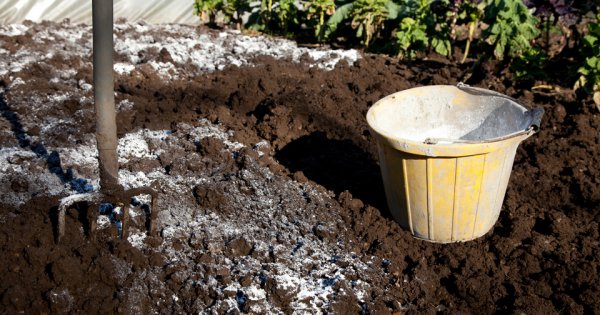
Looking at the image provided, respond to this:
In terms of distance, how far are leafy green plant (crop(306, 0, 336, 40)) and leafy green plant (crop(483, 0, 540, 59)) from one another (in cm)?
175

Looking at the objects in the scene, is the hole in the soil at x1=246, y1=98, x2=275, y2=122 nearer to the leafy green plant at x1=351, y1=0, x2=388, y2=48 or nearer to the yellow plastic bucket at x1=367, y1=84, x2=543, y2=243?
the yellow plastic bucket at x1=367, y1=84, x2=543, y2=243

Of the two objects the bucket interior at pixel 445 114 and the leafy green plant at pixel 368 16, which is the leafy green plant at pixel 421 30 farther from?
the bucket interior at pixel 445 114

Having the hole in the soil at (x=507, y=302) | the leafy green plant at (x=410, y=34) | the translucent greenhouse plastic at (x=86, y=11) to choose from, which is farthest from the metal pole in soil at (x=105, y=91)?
the translucent greenhouse plastic at (x=86, y=11)

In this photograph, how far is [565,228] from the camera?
172 inches

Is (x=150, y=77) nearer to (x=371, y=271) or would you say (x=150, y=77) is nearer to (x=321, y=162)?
(x=321, y=162)

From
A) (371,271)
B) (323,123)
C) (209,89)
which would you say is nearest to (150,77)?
(209,89)

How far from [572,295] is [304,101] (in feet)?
8.75

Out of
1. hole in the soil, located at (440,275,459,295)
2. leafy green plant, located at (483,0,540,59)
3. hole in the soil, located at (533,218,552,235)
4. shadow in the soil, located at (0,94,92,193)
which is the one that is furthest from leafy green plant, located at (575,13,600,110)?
shadow in the soil, located at (0,94,92,193)

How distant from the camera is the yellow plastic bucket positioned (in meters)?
Answer: 3.87

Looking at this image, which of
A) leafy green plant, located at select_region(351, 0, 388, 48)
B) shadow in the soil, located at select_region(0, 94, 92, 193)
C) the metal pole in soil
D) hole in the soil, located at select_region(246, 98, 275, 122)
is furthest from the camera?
leafy green plant, located at select_region(351, 0, 388, 48)

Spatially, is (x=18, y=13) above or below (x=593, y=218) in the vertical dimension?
above

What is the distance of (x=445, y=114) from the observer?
4668mm

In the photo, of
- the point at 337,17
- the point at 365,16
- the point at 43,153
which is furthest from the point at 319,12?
the point at 43,153

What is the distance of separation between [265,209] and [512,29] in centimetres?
313
